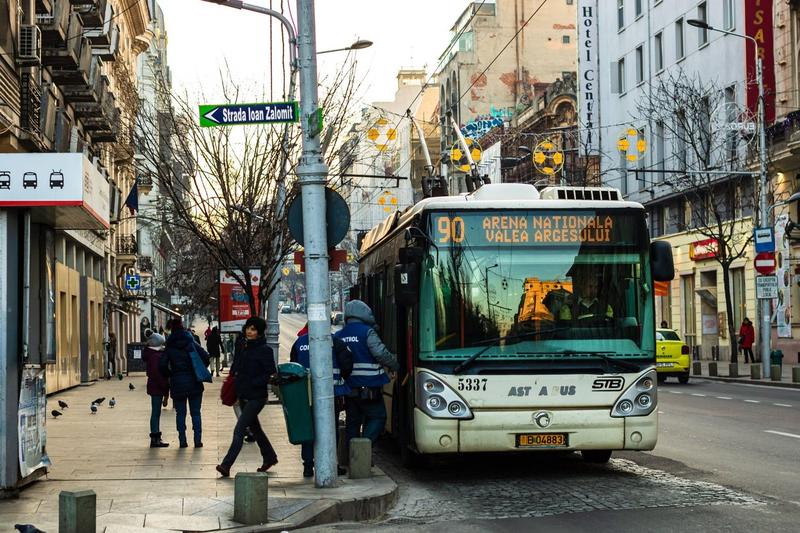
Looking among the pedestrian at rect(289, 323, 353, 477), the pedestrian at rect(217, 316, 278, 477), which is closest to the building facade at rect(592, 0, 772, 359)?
the pedestrian at rect(289, 323, 353, 477)

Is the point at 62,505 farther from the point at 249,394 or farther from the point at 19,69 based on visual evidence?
the point at 19,69

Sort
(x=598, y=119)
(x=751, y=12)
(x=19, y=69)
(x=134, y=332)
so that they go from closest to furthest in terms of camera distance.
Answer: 1. (x=19, y=69)
2. (x=751, y=12)
3. (x=598, y=119)
4. (x=134, y=332)

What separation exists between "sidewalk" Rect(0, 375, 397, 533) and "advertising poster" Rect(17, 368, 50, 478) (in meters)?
0.25

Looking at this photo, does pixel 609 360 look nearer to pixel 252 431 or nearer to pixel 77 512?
pixel 252 431

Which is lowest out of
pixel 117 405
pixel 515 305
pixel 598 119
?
pixel 117 405

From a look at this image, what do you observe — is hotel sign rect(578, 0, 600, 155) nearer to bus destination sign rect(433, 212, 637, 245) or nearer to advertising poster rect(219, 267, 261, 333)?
advertising poster rect(219, 267, 261, 333)

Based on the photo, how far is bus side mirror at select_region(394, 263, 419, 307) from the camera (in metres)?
12.3

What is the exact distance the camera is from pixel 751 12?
1699 inches

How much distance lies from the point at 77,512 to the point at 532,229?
5.69 metres

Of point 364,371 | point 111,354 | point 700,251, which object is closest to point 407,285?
point 364,371

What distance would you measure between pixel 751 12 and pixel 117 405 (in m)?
26.7

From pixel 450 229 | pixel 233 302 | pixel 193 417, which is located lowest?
pixel 193 417

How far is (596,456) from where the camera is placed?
14.1 metres

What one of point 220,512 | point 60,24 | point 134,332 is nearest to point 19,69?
point 60,24
